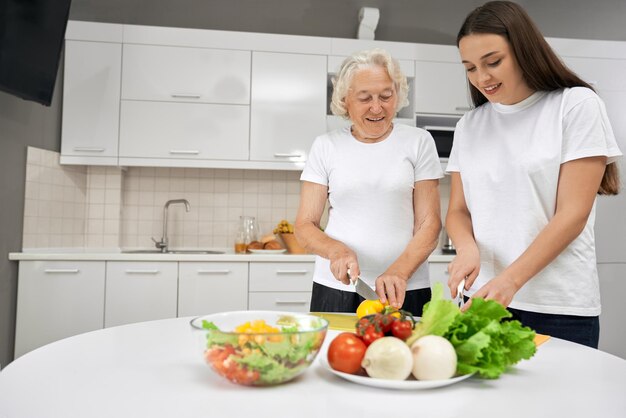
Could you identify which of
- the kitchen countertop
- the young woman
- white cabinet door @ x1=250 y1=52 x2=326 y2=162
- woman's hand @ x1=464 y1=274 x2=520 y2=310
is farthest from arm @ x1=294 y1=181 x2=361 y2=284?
white cabinet door @ x1=250 y1=52 x2=326 y2=162

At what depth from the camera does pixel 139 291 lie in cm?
307

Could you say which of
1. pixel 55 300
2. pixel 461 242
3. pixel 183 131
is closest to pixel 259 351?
pixel 461 242

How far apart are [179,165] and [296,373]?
2.70 metres

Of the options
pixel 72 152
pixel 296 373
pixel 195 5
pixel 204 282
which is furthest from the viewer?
pixel 195 5

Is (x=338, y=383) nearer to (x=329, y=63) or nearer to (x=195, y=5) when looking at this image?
(x=329, y=63)

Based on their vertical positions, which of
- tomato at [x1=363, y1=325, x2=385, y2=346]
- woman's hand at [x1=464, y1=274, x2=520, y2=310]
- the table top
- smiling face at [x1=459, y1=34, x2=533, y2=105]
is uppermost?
smiling face at [x1=459, y1=34, x2=533, y2=105]

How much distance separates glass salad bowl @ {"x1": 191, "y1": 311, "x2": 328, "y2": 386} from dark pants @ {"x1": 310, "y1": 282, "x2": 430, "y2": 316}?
2.95ft

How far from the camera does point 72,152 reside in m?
3.31

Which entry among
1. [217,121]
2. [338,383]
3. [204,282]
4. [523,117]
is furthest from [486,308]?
[217,121]

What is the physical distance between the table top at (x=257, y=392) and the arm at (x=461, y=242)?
30 cm

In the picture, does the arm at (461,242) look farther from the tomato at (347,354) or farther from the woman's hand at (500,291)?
the tomato at (347,354)

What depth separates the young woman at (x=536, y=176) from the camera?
128 centimetres

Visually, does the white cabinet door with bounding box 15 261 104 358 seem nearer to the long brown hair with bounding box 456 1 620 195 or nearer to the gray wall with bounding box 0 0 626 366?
the gray wall with bounding box 0 0 626 366

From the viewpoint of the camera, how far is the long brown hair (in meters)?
1.29
